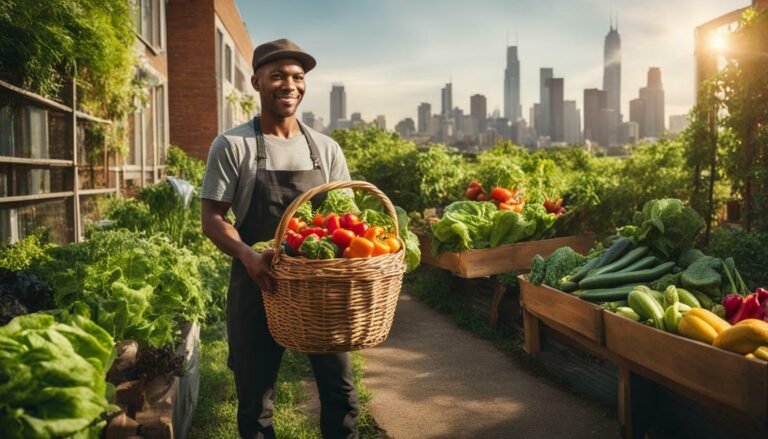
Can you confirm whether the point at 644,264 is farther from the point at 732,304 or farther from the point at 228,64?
the point at 228,64

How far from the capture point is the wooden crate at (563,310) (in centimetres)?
393

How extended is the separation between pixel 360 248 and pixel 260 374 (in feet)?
3.42

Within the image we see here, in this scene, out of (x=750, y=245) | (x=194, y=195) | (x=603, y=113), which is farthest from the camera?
(x=603, y=113)

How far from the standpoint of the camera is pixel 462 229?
20.6ft

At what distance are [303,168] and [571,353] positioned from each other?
2851 mm

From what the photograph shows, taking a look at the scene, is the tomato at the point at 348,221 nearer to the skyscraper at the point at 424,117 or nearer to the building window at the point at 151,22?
the building window at the point at 151,22

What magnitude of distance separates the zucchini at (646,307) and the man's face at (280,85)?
2202 mm

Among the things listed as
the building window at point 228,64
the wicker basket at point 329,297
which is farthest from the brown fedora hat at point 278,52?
the building window at point 228,64

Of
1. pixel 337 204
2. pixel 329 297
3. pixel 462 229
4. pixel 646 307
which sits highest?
pixel 337 204

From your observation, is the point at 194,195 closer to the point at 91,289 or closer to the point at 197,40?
the point at 91,289

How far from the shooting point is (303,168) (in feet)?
11.2

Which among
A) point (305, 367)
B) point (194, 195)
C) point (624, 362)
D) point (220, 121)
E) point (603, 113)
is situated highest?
point (603, 113)

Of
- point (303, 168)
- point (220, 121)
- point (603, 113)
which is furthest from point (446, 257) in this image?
point (603, 113)

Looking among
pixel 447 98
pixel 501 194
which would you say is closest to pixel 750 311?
pixel 501 194
